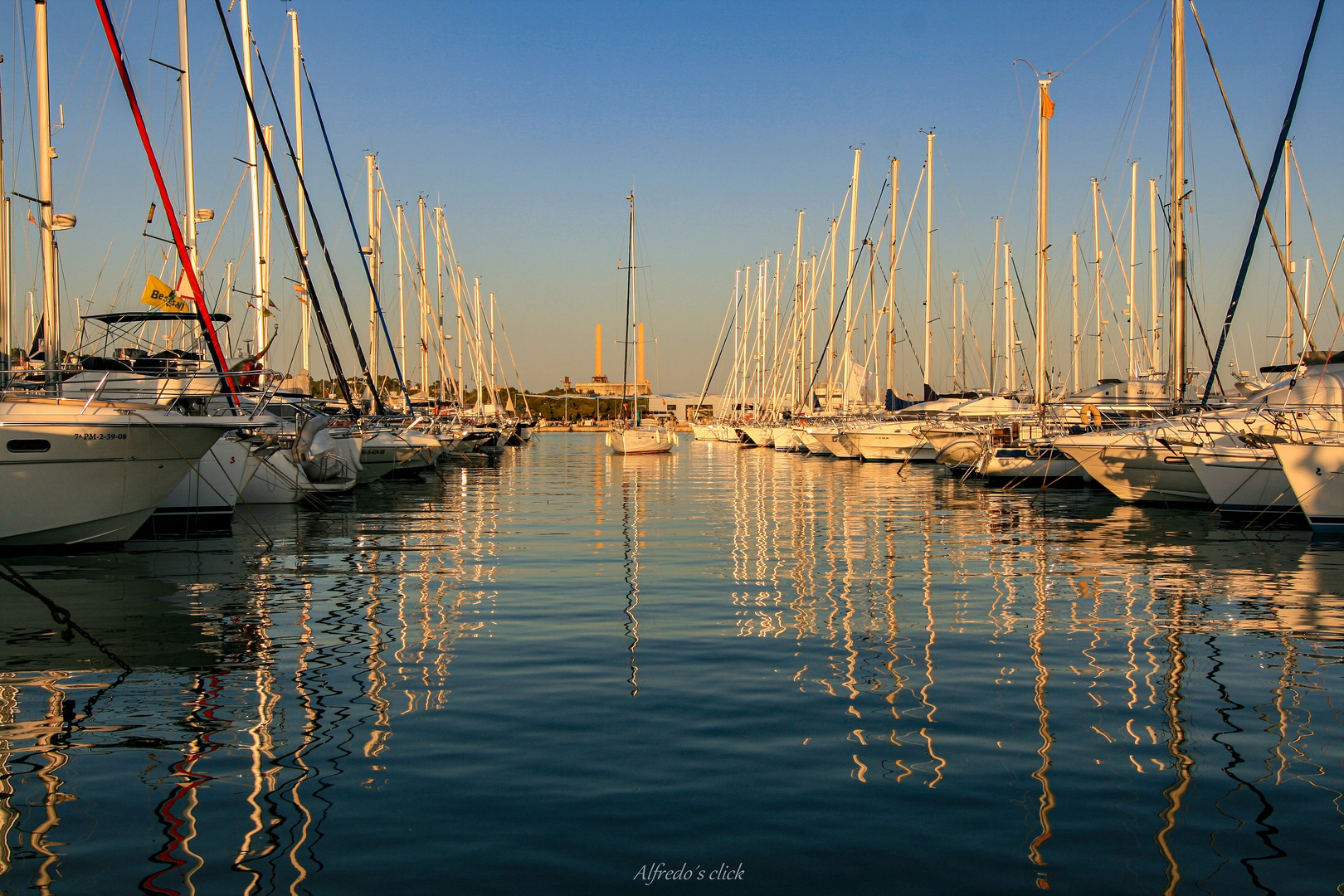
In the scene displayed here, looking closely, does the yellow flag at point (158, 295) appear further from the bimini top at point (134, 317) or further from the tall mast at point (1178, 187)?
the tall mast at point (1178, 187)

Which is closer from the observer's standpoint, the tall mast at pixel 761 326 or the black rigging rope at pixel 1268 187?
the black rigging rope at pixel 1268 187

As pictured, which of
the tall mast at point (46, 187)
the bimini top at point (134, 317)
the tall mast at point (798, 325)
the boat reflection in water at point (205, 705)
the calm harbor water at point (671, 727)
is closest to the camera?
the calm harbor water at point (671, 727)

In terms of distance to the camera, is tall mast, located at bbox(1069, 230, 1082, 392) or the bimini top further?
tall mast, located at bbox(1069, 230, 1082, 392)

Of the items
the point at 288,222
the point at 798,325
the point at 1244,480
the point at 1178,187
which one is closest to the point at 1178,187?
the point at 1178,187

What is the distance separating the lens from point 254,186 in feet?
101

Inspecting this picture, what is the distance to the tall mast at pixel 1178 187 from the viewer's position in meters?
28.3

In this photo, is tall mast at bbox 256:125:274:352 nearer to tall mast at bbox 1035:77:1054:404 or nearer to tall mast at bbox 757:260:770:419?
tall mast at bbox 1035:77:1054:404

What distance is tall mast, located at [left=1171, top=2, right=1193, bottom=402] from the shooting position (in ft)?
92.8

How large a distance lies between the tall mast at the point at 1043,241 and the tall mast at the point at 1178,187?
17.9 ft

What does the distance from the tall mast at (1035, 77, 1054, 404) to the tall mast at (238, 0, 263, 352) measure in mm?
22095

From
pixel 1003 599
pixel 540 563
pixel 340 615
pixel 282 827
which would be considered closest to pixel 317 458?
pixel 540 563

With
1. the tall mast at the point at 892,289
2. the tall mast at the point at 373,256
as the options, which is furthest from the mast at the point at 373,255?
the tall mast at the point at 892,289

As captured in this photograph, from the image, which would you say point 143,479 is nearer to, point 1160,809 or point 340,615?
point 340,615

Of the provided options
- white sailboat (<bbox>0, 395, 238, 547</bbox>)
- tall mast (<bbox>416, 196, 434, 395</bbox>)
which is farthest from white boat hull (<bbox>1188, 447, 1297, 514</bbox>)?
tall mast (<bbox>416, 196, 434, 395</bbox>)
